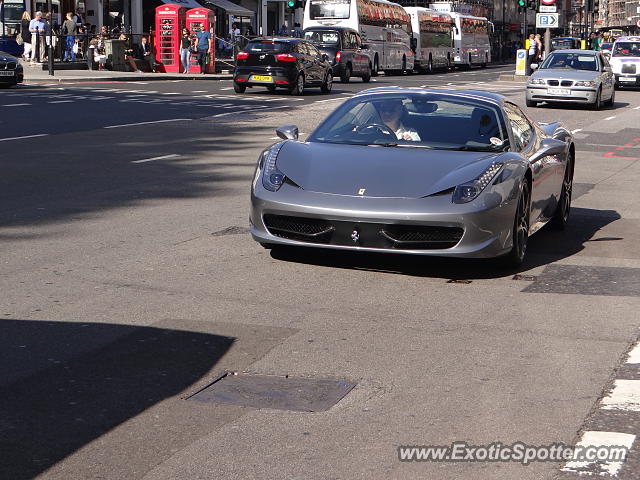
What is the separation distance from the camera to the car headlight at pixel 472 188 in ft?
26.8

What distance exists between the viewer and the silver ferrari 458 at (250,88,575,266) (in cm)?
816

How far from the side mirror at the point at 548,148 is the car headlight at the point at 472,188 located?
1.18 m

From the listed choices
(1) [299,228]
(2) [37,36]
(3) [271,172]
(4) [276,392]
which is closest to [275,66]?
(2) [37,36]

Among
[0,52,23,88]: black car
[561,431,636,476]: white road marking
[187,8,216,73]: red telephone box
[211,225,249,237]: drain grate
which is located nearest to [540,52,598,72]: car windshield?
[0,52,23,88]: black car

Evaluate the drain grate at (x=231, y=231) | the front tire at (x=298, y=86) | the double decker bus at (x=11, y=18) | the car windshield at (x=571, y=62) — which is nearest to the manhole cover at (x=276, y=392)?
the drain grate at (x=231, y=231)

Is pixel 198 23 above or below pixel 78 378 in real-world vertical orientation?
above

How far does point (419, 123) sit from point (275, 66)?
2505cm

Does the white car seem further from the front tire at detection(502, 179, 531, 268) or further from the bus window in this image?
the front tire at detection(502, 179, 531, 268)

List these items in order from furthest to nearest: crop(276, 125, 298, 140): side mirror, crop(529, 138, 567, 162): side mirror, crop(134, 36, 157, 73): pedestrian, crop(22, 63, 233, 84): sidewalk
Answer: crop(134, 36, 157, 73): pedestrian < crop(22, 63, 233, 84): sidewalk < crop(529, 138, 567, 162): side mirror < crop(276, 125, 298, 140): side mirror

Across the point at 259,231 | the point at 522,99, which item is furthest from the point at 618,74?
the point at 259,231

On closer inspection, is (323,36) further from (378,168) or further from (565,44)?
(378,168)

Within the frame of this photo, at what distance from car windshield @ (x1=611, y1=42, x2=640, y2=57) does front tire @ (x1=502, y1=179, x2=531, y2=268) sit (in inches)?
1443

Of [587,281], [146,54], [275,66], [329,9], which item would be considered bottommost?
[587,281]

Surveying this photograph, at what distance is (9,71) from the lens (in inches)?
1292
